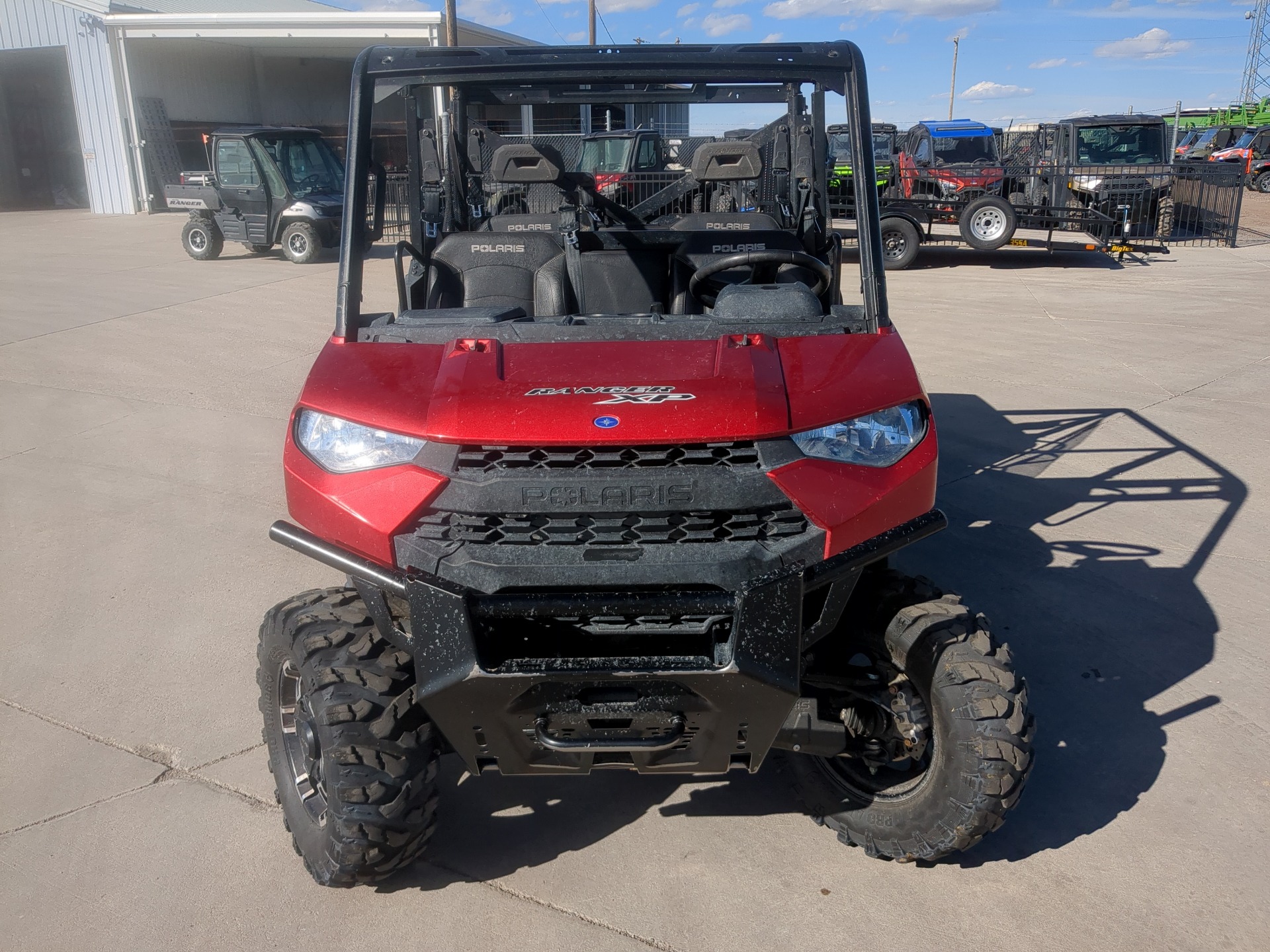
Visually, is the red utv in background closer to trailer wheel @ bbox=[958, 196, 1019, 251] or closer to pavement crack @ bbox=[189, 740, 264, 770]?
trailer wheel @ bbox=[958, 196, 1019, 251]

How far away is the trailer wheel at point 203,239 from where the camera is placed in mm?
16266

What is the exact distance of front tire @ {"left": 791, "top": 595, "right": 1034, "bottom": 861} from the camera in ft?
8.42

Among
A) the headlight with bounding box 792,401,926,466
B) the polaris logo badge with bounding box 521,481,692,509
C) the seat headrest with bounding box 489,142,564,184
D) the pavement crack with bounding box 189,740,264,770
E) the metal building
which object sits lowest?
the pavement crack with bounding box 189,740,264,770

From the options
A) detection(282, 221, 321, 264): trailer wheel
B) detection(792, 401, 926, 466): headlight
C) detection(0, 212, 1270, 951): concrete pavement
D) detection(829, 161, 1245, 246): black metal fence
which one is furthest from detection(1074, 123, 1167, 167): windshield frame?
detection(792, 401, 926, 466): headlight

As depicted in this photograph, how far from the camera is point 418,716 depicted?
8.50 feet

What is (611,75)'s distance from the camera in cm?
319

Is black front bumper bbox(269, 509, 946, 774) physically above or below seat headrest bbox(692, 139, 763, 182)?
below

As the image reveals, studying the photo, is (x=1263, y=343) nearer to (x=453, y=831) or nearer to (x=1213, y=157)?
(x=453, y=831)

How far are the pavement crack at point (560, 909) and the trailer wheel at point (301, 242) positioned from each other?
14292mm

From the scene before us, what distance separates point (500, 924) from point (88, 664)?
2.29 metres

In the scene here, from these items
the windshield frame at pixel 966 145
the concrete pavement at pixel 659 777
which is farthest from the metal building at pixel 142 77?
the concrete pavement at pixel 659 777

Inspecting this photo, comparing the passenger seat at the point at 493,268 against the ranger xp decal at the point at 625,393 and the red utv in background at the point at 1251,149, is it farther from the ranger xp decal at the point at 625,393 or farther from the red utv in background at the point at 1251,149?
the red utv in background at the point at 1251,149

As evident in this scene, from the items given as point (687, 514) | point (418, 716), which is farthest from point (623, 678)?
point (418, 716)

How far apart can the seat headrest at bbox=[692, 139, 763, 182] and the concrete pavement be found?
1.96m
